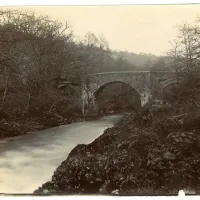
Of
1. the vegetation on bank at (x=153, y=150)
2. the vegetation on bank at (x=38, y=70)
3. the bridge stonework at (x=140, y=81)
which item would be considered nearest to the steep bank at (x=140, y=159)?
the vegetation on bank at (x=153, y=150)

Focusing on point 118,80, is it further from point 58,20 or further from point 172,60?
point 58,20

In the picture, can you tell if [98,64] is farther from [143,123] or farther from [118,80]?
[143,123]

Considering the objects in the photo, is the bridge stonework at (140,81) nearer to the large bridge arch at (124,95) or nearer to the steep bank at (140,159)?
the large bridge arch at (124,95)

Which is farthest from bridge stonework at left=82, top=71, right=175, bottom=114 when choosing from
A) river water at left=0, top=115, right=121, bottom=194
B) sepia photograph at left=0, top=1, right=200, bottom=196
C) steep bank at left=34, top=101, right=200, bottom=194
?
river water at left=0, top=115, right=121, bottom=194

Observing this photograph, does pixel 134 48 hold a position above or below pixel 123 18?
below

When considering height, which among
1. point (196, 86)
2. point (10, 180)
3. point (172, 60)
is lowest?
point (10, 180)

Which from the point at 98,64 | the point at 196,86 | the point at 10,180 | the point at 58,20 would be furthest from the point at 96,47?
the point at 10,180

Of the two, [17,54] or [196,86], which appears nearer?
[196,86]
